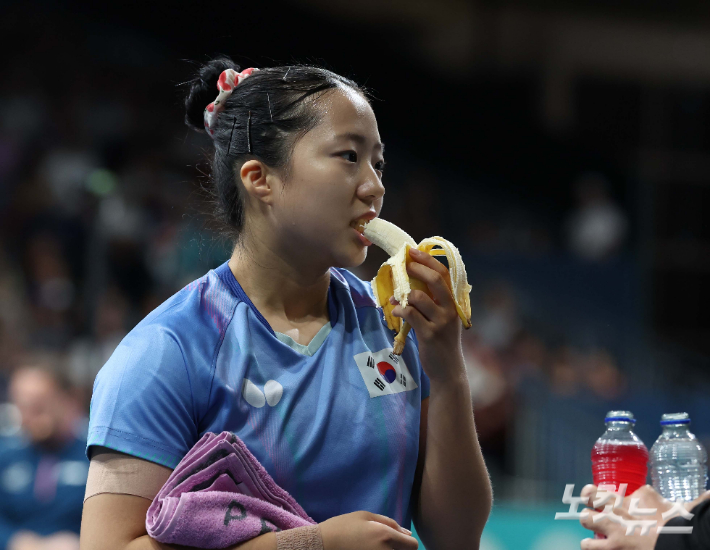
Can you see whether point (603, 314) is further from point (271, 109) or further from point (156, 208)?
point (271, 109)

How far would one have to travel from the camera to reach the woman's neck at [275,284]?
167 centimetres

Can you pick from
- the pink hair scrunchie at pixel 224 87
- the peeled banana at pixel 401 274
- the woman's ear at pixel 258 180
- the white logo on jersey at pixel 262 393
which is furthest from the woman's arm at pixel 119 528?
the pink hair scrunchie at pixel 224 87

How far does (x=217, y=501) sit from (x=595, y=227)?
24.5 feet

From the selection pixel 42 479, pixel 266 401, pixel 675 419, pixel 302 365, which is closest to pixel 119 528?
pixel 266 401

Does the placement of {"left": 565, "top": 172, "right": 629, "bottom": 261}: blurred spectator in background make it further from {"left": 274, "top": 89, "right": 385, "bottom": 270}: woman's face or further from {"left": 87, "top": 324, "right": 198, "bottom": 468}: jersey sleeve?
{"left": 87, "top": 324, "right": 198, "bottom": 468}: jersey sleeve

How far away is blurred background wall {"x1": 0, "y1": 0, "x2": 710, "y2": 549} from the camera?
554 centimetres

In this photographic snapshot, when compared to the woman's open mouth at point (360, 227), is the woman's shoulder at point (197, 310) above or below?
below

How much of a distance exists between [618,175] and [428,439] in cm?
832

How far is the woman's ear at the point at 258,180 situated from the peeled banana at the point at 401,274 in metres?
0.21

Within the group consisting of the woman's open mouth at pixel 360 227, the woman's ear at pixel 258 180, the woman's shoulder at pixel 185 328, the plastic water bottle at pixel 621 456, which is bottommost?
the plastic water bottle at pixel 621 456

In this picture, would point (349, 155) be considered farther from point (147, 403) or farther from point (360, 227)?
point (147, 403)

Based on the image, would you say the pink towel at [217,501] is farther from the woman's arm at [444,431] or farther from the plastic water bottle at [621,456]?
the plastic water bottle at [621,456]

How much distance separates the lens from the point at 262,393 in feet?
4.86

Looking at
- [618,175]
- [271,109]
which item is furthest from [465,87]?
[271,109]
